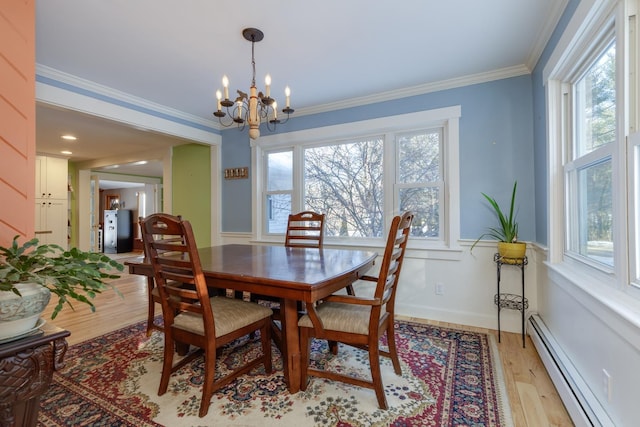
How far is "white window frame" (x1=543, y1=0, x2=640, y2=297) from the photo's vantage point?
4.06 ft

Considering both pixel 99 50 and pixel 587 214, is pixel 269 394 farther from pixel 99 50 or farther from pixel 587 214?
pixel 99 50

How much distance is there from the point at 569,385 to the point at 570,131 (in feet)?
5.04

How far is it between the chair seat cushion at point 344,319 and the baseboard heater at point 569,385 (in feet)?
3.32

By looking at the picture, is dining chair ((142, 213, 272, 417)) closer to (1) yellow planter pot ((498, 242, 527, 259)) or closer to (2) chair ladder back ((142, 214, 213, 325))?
(2) chair ladder back ((142, 214, 213, 325))

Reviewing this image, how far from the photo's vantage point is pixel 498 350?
2.26 metres

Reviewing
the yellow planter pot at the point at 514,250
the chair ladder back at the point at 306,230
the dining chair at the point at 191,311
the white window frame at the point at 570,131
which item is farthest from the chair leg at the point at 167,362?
the yellow planter pot at the point at 514,250

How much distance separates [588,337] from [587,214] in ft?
2.35

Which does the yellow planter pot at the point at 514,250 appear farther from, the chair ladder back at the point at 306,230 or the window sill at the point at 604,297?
the chair ladder back at the point at 306,230

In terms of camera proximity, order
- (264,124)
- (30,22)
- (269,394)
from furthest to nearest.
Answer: (264,124) → (269,394) → (30,22)

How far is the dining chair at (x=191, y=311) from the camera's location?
151 cm

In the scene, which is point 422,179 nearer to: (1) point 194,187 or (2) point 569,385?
(2) point 569,385

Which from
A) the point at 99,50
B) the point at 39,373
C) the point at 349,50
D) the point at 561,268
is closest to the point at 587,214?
the point at 561,268

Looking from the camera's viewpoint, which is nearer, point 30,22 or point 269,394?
point 30,22

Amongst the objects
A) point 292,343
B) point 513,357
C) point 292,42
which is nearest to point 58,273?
point 292,343
